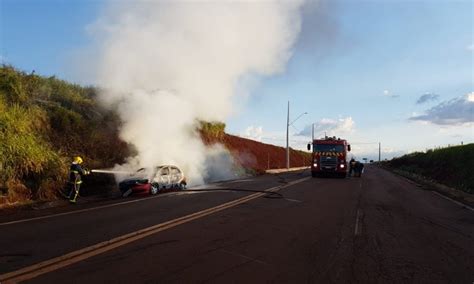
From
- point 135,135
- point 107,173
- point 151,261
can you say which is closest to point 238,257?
point 151,261

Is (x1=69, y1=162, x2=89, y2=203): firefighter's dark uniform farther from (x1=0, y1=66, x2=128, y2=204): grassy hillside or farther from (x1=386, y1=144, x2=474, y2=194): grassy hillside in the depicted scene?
(x1=386, y1=144, x2=474, y2=194): grassy hillside

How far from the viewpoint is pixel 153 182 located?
830 inches

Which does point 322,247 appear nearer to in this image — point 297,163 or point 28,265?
point 28,265

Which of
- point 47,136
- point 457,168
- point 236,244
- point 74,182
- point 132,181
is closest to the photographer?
point 236,244

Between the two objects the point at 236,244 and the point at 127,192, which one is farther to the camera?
the point at 127,192

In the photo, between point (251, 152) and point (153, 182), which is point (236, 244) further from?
point (251, 152)

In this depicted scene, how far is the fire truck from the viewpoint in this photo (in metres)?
36.5

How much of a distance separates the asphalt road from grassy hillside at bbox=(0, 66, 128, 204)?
132 inches

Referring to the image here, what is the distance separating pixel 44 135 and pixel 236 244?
1514cm

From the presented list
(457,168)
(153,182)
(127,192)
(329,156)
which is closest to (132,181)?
(127,192)

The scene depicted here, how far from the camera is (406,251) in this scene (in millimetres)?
9172

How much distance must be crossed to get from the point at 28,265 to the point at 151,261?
5.73 ft

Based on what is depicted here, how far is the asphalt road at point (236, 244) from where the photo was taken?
7.04 metres

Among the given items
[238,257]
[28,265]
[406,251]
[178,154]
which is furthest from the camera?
[178,154]
